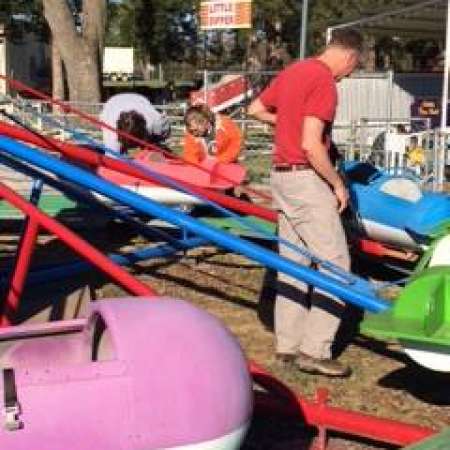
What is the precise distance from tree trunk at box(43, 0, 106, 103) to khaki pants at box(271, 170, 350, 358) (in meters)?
20.5

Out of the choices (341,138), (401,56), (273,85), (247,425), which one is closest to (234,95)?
(341,138)

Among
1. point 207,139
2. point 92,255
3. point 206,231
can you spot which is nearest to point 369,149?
point 207,139

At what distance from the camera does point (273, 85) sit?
5.26 meters

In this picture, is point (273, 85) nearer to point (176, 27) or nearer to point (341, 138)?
point (341, 138)

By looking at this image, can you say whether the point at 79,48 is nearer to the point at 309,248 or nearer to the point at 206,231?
the point at 309,248

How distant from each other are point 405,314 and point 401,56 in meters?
55.7

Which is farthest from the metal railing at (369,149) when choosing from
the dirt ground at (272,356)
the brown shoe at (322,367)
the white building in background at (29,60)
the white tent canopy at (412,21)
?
the white building in background at (29,60)

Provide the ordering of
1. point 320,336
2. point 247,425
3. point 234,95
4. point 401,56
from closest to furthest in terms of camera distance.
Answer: point 247,425 < point 320,336 < point 234,95 < point 401,56

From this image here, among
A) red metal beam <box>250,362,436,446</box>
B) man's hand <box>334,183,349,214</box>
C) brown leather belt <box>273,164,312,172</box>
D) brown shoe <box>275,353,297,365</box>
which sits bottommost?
brown shoe <box>275,353,297,365</box>

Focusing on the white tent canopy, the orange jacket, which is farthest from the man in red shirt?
the white tent canopy

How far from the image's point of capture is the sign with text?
774 inches

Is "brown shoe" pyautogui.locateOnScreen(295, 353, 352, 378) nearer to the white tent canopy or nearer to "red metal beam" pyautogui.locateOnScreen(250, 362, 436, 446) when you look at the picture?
"red metal beam" pyautogui.locateOnScreen(250, 362, 436, 446)

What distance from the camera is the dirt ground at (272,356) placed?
14.5 feet

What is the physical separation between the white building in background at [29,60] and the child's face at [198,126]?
46103mm
